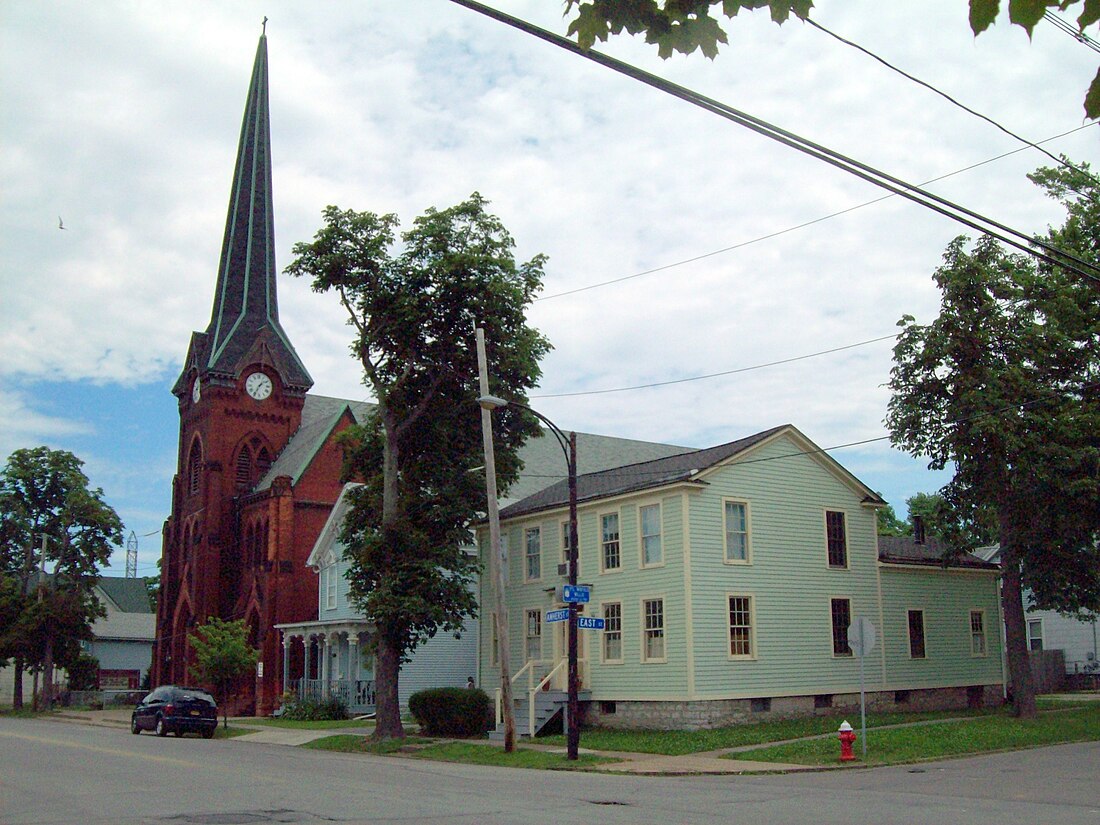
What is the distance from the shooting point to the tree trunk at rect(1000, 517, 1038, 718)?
30.3 meters

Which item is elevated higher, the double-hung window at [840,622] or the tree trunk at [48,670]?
the double-hung window at [840,622]

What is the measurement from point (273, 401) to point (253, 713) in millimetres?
17597

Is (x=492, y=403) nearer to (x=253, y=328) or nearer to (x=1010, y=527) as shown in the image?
(x=1010, y=527)

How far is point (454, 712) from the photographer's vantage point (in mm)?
33062

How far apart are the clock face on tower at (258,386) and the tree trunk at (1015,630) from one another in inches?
1644

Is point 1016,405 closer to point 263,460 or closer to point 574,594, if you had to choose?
point 574,594

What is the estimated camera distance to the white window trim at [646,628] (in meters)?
30.1

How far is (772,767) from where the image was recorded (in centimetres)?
2173

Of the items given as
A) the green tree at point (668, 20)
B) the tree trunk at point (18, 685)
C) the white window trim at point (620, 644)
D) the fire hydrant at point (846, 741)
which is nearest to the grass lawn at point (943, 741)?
the fire hydrant at point (846, 741)

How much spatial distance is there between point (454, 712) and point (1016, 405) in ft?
59.7

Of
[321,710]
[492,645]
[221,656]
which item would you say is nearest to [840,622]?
[492,645]

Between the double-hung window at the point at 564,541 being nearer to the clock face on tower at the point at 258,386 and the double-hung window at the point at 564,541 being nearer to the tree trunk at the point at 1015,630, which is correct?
the tree trunk at the point at 1015,630

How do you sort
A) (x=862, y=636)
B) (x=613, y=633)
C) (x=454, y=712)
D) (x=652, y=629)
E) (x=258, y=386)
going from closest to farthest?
(x=862, y=636) → (x=652, y=629) → (x=613, y=633) → (x=454, y=712) → (x=258, y=386)

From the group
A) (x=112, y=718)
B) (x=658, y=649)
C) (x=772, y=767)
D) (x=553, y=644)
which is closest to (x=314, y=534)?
(x=112, y=718)
